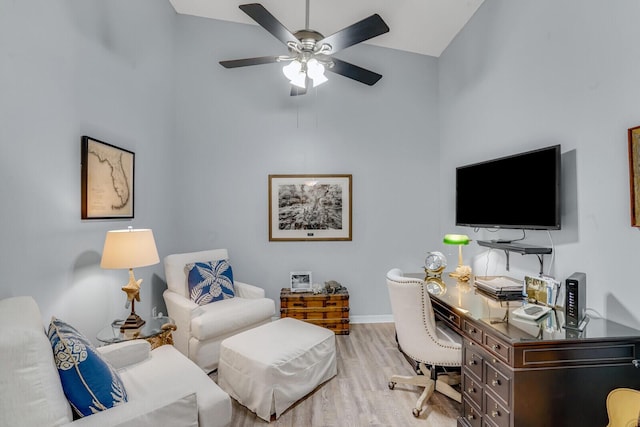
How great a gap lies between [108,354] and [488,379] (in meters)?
2.13

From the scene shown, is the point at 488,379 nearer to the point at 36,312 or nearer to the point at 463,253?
the point at 463,253

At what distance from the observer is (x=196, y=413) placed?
4.66 feet

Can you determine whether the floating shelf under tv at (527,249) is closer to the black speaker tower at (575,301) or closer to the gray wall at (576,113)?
the gray wall at (576,113)

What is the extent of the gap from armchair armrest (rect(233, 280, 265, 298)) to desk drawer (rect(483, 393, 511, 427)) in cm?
217

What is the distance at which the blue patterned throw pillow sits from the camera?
1.31 meters

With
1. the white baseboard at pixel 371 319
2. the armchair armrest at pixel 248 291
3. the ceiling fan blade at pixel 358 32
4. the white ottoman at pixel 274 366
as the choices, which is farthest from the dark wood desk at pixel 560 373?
the white baseboard at pixel 371 319

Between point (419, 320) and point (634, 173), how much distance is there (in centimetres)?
140

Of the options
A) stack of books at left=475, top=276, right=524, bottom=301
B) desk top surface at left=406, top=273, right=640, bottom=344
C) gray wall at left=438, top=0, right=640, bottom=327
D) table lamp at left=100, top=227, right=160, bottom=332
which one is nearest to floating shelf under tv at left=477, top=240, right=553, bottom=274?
gray wall at left=438, top=0, right=640, bottom=327

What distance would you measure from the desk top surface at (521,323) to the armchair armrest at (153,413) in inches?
59.0

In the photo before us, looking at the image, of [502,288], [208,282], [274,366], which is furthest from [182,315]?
[502,288]

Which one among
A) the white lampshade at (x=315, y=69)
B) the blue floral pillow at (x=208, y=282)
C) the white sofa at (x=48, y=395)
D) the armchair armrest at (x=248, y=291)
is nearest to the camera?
the white sofa at (x=48, y=395)

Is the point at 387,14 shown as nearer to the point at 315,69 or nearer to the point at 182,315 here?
the point at 315,69

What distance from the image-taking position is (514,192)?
2387mm

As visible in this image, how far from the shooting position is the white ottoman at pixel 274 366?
2.12m
